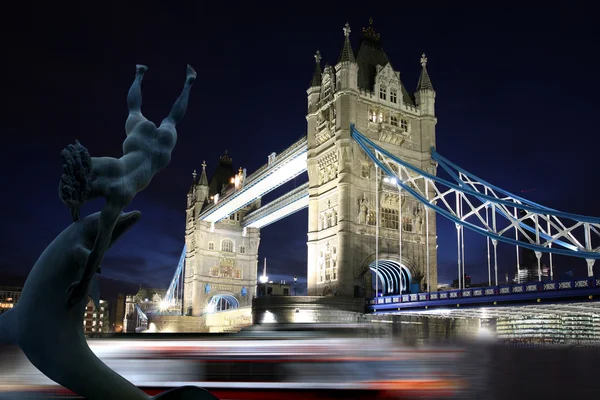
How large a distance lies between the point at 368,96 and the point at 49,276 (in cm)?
A: 3575

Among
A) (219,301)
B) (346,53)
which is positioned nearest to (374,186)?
(346,53)

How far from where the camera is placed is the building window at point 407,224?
130 ft

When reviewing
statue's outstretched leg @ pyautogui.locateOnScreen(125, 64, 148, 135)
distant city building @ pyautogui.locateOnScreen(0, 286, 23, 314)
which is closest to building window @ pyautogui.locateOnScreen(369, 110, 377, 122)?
statue's outstretched leg @ pyautogui.locateOnScreen(125, 64, 148, 135)

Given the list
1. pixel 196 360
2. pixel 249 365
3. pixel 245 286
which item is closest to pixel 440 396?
pixel 249 365

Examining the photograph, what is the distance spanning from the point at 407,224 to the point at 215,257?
98.1ft

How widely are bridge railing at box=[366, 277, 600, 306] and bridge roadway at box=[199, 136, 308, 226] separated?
13426 mm

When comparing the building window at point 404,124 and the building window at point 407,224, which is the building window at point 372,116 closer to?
the building window at point 404,124

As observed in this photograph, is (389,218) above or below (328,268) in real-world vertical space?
above

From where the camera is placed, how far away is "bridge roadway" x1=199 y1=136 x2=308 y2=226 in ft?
145

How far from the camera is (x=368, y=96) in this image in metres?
39.9

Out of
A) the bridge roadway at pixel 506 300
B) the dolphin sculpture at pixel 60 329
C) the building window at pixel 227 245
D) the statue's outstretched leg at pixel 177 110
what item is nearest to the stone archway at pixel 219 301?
the building window at pixel 227 245

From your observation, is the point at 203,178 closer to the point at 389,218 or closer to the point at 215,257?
the point at 215,257

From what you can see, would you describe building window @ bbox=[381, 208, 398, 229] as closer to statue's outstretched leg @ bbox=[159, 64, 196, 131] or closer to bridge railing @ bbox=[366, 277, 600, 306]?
bridge railing @ bbox=[366, 277, 600, 306]

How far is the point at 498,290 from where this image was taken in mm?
29234
